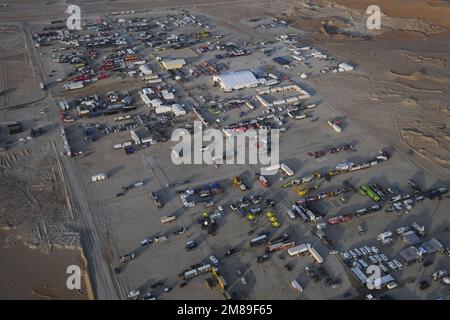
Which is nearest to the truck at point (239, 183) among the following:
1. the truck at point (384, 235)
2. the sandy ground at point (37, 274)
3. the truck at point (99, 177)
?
the truck at point (384, 235)

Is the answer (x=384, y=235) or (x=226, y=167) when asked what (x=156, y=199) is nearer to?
(x=226, y=167)

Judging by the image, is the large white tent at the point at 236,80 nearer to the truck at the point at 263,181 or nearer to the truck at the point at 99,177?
the truck at the point at 263,181

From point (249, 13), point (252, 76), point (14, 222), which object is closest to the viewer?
point (14, 222)

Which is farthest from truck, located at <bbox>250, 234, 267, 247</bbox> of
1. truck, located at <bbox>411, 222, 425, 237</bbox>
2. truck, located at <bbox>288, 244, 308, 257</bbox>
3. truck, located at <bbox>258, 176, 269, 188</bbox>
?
truck, located at <bbox>411, 222, 425, 237</bbox>

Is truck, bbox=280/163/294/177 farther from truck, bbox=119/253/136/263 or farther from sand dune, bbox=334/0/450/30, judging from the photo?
sand dune, bbox=334/0/450/30
